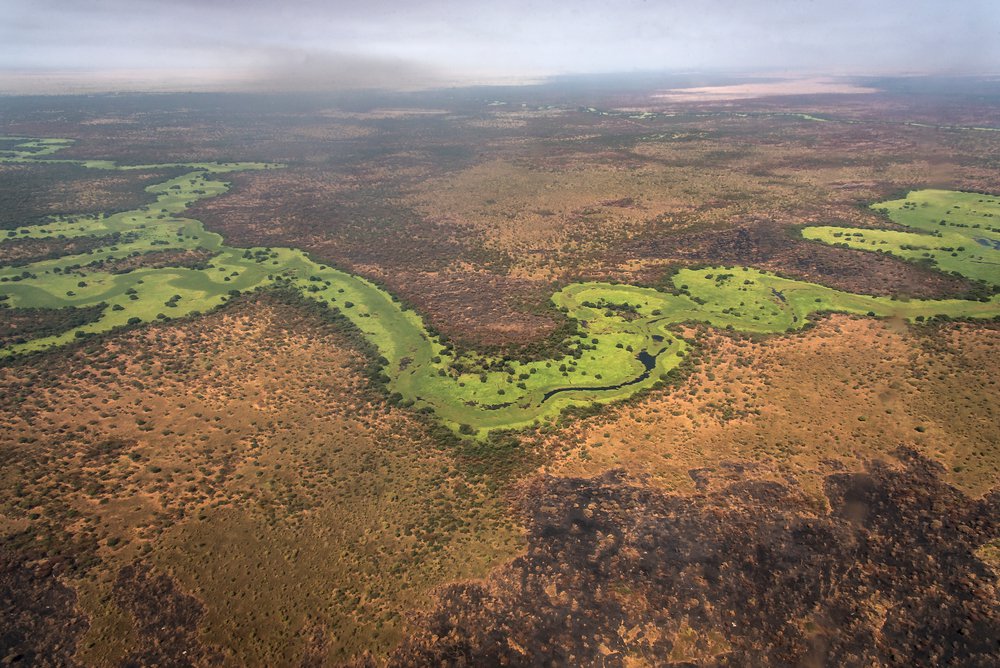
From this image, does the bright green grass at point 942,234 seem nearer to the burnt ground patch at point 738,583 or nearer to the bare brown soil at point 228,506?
the burnt ground patch at point 738,583

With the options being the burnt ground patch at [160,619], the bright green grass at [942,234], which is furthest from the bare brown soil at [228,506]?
the bright green grass at [942,234]

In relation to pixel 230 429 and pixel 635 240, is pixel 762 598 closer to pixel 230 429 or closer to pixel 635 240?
pixel 230 429

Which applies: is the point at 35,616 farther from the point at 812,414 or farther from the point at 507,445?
the point at 812,414

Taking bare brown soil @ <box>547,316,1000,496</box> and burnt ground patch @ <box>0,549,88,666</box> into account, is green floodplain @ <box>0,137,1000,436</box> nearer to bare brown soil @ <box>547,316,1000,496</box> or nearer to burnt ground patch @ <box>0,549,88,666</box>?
bare brown soil @ <box>547,316,1000,496</box>

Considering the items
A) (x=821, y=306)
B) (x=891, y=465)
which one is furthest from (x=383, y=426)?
(x=821, y=306)

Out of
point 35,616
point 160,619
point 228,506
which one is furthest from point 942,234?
point 35,616
